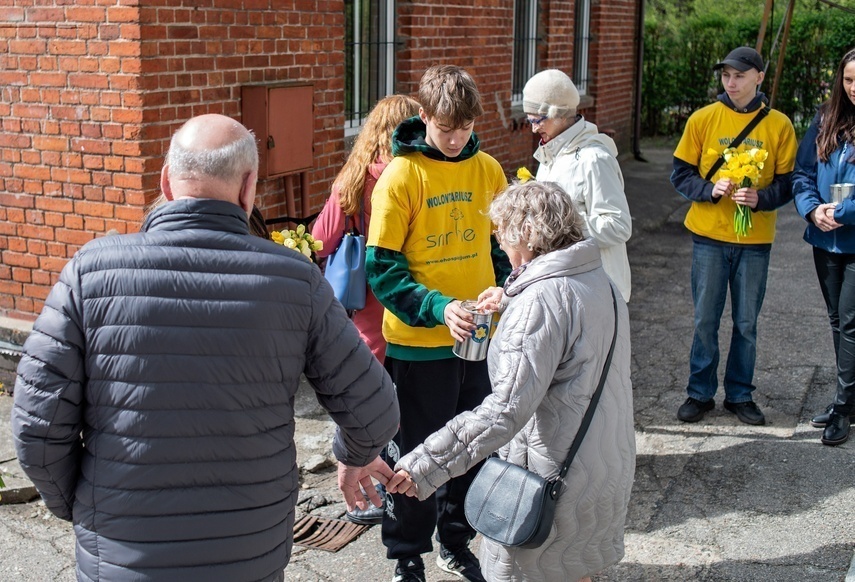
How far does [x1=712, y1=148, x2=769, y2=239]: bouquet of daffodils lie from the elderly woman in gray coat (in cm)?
241

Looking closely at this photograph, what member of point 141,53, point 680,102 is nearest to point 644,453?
point 141,53

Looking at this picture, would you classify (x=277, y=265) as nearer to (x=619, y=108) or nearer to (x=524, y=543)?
(x=524, y=543)

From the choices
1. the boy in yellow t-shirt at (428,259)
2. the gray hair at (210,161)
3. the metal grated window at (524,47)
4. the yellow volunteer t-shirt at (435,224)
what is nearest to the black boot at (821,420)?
the boy in yellow t-shirt at (428,259)

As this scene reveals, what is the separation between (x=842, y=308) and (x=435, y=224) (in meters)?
2.69

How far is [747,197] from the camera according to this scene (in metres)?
5.39

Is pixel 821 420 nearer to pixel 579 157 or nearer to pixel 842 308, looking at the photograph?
pixel 842 308

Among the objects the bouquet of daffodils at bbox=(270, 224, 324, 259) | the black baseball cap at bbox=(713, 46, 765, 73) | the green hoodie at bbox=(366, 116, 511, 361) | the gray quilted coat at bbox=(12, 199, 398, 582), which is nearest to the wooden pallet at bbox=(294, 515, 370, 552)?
the green hoodie at bbox=(366, 116, 511, 361)

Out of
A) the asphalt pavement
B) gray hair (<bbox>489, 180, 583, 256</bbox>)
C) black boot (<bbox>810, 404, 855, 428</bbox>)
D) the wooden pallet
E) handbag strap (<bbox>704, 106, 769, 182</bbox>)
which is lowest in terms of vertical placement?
the wooden pallet

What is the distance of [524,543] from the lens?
3.11 metres

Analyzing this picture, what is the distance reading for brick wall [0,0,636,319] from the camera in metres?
5.30

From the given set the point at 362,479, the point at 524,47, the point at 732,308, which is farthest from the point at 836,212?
the point at 524,47

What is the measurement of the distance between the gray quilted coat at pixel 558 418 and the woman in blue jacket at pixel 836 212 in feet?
8.39

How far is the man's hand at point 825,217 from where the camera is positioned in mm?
5266

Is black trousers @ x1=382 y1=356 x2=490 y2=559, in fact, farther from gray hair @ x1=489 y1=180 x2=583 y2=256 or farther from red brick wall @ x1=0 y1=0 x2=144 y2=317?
red brick wall @ x1=0 y1=0 x2=144 y2=317
